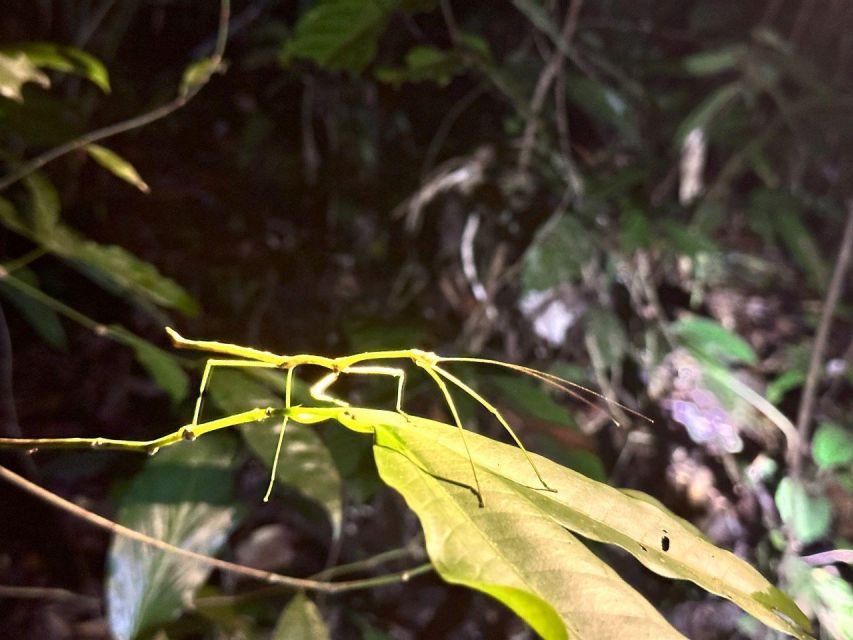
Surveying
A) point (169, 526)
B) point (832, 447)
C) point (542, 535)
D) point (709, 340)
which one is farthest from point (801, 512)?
point (169, 526)

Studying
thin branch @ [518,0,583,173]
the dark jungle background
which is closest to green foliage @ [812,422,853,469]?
the dark jungle background

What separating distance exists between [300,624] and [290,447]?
19 centimetres

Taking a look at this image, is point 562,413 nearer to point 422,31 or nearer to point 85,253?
point 85,253

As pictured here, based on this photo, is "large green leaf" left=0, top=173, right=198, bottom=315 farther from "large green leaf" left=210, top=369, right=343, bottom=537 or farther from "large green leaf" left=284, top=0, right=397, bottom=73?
"large green leaf" left=284, top=0, right=397, bottom=73

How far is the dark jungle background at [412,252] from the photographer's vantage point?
1007 millimetres

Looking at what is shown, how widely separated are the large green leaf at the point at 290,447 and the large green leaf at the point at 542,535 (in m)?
0.26

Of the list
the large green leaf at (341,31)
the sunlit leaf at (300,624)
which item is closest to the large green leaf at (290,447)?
the sunlit leaf at (300,624)

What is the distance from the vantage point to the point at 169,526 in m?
0.76

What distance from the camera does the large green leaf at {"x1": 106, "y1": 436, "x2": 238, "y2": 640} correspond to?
72cm

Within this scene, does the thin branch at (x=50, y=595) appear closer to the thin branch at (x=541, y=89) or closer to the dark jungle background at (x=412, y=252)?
the dark jungle background at (x=412, y=252)

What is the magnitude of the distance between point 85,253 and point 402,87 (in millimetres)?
827

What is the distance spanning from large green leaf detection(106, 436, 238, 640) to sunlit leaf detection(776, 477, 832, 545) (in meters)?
0.68

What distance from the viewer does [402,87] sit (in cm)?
141

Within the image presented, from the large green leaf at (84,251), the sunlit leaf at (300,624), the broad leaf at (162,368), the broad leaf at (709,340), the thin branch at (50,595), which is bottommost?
the thin branch at (50,595)
